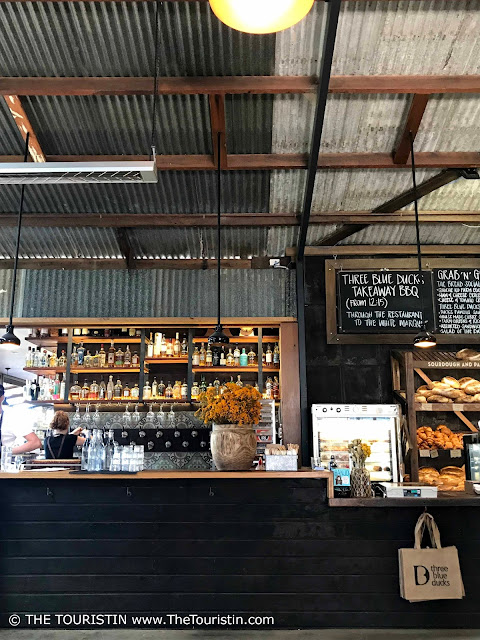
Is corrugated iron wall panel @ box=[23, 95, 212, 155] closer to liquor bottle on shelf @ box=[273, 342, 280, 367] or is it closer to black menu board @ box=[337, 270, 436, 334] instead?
black menu board @ box=[337, 270, 436, 334]

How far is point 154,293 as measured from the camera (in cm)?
725

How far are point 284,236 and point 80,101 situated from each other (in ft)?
9.77

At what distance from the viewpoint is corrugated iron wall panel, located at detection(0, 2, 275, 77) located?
4.38 meters

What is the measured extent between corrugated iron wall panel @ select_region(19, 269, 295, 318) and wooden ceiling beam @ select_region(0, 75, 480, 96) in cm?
282

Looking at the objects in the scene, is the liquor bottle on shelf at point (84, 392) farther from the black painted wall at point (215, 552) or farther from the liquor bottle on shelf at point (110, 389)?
the black painted wall at point (215, 552)

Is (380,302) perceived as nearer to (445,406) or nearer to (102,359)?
(445,406)

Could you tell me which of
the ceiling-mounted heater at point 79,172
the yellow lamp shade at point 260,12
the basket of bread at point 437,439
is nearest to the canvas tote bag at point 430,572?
the basket of bread at point 437,439

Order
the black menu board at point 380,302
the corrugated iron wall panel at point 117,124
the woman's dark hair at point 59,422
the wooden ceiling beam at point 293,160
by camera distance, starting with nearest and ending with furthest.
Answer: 1. the corrugated iron wall panel at point 117,124
2. the wooden ceiling beam at point 293,160
3. the woman's dark hair at point 59,422
4. the black menu board at point 380,302

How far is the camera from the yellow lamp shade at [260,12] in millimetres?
2123

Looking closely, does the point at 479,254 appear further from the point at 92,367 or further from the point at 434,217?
the point at 92,367

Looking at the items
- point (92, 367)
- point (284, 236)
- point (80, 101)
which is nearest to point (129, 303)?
point (92, 367)

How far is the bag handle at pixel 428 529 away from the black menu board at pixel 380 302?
3.17 m

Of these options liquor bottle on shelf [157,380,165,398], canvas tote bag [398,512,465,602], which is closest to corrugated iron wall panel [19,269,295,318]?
liquor bottle on shelf [157,380,165,398]

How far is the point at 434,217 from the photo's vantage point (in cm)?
679
